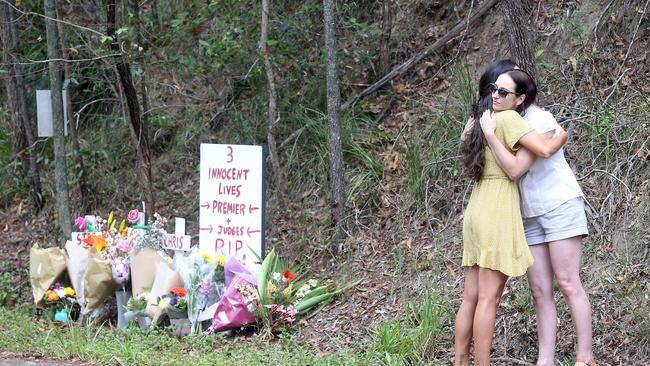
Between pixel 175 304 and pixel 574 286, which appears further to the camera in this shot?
pixel 175 304

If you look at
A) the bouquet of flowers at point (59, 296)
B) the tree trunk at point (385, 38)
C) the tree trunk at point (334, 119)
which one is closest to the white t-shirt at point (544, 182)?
the tree trunk at point (334, 119)

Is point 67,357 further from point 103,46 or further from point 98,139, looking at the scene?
point 98,139

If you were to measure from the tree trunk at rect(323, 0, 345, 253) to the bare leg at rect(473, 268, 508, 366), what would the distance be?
120 inches

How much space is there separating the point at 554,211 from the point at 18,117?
840 centimetres

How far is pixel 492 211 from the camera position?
5273 millimetres

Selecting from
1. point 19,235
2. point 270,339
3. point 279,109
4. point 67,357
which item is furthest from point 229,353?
point 19,235

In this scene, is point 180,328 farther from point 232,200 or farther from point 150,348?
point 232,200

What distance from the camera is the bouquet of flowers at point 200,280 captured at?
752cm

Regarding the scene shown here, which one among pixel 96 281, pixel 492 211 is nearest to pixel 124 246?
pixel 96 281

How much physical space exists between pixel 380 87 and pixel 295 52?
1073 millimetres

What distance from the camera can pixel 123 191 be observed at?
11570mm

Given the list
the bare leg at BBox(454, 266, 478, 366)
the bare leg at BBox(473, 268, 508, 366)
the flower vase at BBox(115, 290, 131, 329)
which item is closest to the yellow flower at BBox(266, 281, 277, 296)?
the flower vase at BBox(115, 290, 131, 329)

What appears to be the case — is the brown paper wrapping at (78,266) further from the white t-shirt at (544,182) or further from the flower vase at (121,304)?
the white t-shirt at (544,182)

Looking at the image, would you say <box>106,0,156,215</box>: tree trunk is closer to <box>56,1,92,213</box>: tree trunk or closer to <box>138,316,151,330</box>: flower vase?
<box>56,1,92,213</box>: tree trunk
